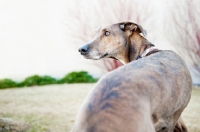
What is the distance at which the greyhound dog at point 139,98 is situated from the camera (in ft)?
3.26

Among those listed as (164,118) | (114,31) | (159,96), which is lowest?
(164,118)

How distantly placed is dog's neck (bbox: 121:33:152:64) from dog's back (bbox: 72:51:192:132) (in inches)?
18.6

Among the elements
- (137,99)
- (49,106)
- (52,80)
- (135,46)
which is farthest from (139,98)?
(52,80)

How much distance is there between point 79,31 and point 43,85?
4.05 feet

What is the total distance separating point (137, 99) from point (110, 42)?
992 millimetres

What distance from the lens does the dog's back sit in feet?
3.25

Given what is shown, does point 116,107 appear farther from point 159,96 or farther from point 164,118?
point 164,118

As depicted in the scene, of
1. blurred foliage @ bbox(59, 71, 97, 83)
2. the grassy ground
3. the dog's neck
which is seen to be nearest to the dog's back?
the dog's neck

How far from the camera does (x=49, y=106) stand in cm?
401

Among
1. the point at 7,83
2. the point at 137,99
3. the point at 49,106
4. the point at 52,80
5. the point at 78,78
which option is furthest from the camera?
the point at 78,78

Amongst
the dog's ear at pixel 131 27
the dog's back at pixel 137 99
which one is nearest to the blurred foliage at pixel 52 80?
the dog's ear at pixel 131 27

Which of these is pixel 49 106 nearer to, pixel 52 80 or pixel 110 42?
pixel 52 80

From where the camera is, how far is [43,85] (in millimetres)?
5707

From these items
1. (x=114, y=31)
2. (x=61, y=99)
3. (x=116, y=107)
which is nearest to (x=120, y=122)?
(x=116, y=107)
